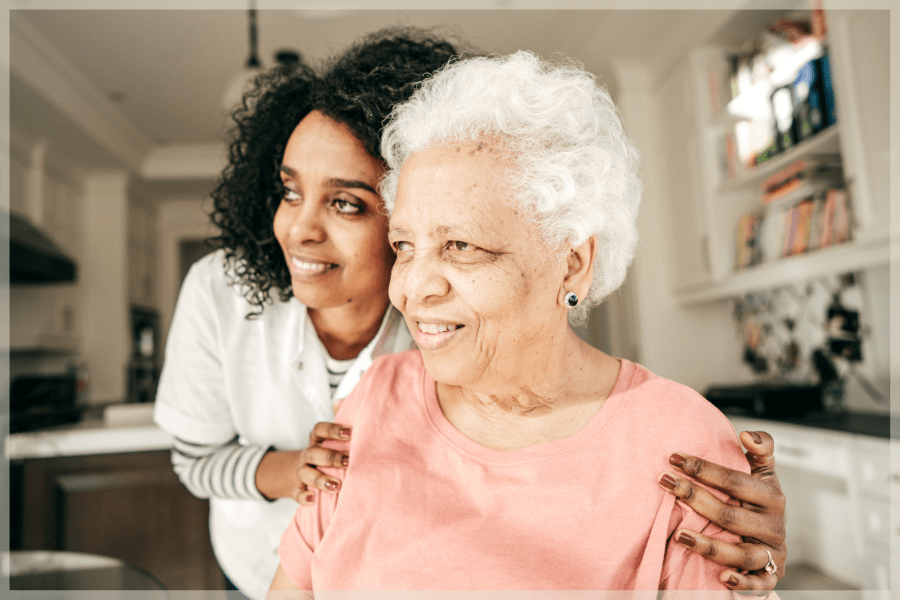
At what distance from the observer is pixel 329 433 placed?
0.93 m

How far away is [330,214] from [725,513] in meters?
0.76

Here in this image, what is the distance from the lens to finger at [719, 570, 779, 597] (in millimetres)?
715

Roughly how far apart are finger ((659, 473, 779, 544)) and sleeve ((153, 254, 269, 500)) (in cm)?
78

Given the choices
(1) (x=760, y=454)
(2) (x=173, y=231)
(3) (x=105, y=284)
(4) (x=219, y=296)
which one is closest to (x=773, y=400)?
(1) (x=760, y=454)

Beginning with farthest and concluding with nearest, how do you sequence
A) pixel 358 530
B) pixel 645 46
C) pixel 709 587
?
pixel 645 46 < pixel 358 530 < pixel 709 587

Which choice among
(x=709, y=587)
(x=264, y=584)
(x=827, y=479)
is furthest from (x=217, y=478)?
(x=827, y=479)

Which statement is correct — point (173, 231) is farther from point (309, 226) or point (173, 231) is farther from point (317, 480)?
point (317, 480)

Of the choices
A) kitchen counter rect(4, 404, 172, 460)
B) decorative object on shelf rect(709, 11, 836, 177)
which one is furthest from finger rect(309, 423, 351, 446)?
decorative object on shelf rect(709, 11, 836, 177)

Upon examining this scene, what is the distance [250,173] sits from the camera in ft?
3.77

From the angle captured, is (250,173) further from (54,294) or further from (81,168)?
(81,168)

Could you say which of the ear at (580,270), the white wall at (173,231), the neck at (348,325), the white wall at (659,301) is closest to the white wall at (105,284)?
the white wall at (173,231)

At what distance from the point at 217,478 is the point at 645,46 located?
3570 millimetres

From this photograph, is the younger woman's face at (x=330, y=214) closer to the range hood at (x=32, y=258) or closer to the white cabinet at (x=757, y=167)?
the white cabinet at (x=757, y=167)

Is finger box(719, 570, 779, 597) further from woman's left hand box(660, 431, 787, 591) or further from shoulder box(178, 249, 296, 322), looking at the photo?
shoulder box(178, 249, 296, 322)
